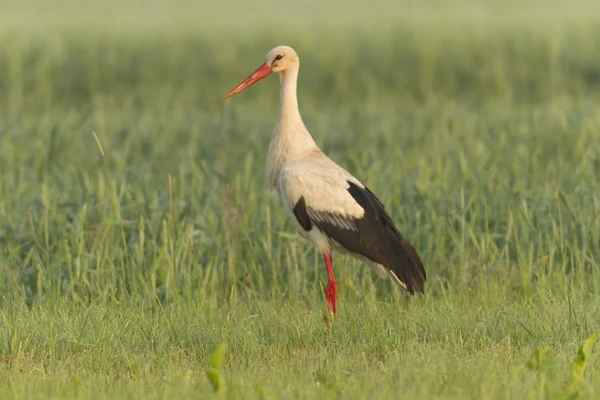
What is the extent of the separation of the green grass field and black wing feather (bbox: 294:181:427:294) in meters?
0.22


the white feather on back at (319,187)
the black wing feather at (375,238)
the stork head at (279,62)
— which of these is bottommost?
the black wing feather at (375,238)

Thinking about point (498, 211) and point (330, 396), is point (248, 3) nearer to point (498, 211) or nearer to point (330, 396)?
point (498, 211)

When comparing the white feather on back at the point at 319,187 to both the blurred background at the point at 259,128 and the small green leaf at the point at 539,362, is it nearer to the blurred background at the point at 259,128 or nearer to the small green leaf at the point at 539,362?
the blurred background at the point at 259,128

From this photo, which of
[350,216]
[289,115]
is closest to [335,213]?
[350,216]

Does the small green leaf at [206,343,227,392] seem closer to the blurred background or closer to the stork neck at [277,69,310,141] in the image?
the blurred background

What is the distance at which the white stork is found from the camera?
21.3ft

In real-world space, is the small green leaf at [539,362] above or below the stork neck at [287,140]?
below

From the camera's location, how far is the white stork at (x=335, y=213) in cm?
649

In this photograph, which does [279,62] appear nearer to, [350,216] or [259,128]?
[350,216]

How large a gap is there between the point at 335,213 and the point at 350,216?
0.10 metres

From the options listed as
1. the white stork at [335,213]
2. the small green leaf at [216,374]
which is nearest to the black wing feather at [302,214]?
the white stork at [335,213]

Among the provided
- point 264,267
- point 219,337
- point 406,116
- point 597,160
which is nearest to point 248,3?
point 406,116

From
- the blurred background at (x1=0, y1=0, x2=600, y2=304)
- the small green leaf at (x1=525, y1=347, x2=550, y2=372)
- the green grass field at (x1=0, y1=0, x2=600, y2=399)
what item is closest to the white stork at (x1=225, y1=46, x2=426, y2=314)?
the green grass field at (x1=0, y1=0, x2=600, y2=399)

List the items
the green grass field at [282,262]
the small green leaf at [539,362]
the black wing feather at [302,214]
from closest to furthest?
the small green leaf at [539,362], the green grass field at [282,262], the black wing feather at [302,214]
